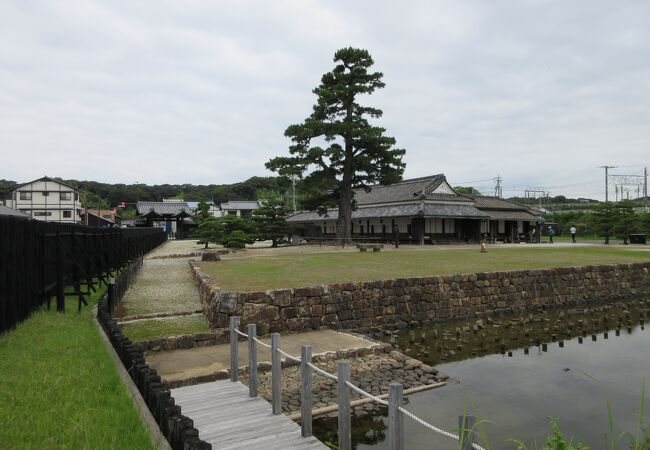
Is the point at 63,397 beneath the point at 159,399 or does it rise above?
beneath

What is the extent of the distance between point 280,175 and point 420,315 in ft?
46.9

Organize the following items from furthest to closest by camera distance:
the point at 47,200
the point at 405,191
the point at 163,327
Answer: the point at 47,200, the point at 405,191, the point at 163,327

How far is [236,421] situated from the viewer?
4.92 m

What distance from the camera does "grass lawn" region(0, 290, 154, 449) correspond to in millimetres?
3217

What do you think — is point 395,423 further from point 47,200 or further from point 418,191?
point 47,200

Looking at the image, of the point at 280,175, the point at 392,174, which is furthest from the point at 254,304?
the point at 392,174

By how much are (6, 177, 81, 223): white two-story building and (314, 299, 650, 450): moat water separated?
51251 millimetres

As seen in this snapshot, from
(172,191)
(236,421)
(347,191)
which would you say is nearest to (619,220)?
(347,191)

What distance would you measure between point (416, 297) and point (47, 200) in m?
51.9

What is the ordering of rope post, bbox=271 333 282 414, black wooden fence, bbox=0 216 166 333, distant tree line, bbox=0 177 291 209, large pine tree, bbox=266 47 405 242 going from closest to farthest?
rope post, bbox=271 333 282 414 → black wooden fence, bbox=0 216 166 333 → large pine tree, bbox=266 47 405 242 → distant tree line, bbox=0 177 291 209

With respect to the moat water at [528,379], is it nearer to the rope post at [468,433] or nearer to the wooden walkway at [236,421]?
the wooden walkway at [236,421]

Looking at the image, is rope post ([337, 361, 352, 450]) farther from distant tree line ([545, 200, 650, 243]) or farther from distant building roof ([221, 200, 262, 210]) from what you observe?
distant building roof ([221, 200, 262, 210])

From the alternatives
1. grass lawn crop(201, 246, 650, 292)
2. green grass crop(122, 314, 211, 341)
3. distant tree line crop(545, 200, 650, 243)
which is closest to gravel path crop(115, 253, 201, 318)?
green grass crop(122, 314, 211, 341)

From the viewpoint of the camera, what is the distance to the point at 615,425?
6465 mm
